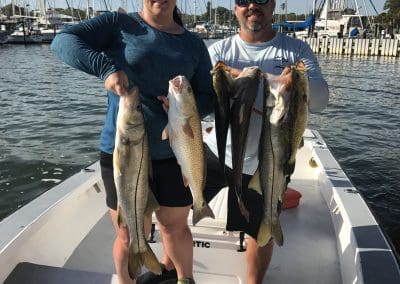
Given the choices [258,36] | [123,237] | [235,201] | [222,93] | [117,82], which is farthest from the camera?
[235,201]

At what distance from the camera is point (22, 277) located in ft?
10.7

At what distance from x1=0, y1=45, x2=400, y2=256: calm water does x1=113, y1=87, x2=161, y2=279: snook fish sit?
9.27ft

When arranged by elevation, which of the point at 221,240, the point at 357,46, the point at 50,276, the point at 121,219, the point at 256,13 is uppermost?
the point at 256,13

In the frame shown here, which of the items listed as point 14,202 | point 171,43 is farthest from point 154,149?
point 14,202

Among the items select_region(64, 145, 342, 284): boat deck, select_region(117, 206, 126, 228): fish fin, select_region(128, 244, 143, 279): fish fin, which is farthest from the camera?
select_region(64, 145, 342, 284): boat deck

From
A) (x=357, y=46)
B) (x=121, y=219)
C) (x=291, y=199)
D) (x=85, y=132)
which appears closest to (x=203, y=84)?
(x=121, y=219)

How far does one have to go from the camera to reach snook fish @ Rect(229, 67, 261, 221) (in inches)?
95.7

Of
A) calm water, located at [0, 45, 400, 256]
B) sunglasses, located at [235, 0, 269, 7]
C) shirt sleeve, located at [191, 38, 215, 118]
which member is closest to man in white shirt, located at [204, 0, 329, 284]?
sunglasses, located at [235, 0, 269, 7]

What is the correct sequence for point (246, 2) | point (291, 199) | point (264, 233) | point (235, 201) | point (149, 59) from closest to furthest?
1. point (149, 59)
2. point (264, 233)
3. point (246, 2)
4. point (235, 201)
5. point (291, 199)

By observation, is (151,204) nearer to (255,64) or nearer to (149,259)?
(149,259)

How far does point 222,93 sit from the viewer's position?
246cm

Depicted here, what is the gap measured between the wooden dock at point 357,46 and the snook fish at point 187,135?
3939 cm

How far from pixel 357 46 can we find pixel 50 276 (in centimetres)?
4116

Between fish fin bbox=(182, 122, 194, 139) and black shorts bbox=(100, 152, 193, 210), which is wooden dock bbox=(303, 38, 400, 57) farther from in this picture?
fish fin bbox=(182, 122, 194, 139)
